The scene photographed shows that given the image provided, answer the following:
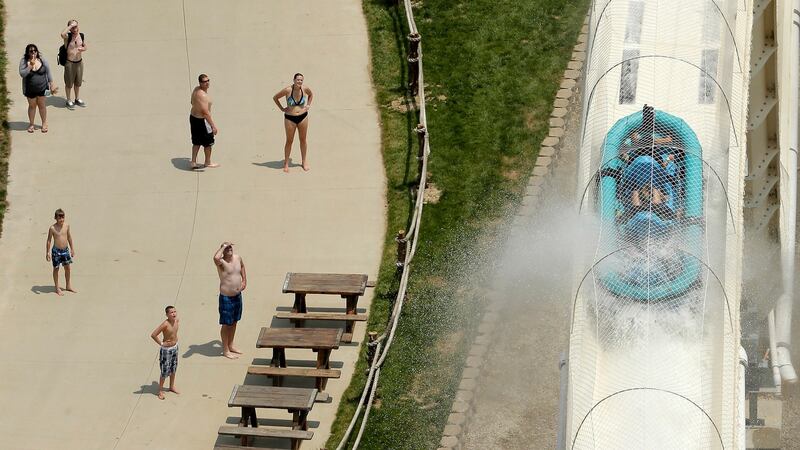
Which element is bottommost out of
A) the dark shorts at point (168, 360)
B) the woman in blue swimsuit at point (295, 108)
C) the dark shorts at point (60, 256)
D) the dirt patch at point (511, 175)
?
the dark shorts at point (168, 360)

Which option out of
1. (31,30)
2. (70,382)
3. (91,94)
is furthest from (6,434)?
(31,30)

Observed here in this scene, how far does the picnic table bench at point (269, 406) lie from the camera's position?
74.3ft

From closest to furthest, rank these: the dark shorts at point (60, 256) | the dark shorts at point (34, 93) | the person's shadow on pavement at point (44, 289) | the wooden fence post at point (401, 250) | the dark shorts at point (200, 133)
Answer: the wooden fence post at point (401, 250)
the dark shorts at point (60, 256)
the person's shadow on pavement at point (44, 289)
the dark shorts at point (200, 133)
the dark shorts at point (34, 93)

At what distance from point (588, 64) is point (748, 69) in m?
2.35

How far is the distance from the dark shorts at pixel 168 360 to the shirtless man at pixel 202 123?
15.5ft

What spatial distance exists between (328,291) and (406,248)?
4.23 feet

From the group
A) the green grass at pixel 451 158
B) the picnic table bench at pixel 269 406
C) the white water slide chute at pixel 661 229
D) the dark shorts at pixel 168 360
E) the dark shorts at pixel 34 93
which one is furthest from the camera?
the dark shorts at pixel 34 93

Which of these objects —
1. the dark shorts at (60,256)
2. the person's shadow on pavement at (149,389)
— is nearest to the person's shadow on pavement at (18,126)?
the dark shorts at (60,256)

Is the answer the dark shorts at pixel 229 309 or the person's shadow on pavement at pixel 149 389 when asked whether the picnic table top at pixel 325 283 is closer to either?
the dark shorts at pixel 229 309

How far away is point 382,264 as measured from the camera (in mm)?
25609

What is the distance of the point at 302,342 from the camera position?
77.8 feet

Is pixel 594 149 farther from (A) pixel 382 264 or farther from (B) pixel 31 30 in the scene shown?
(B) pixel 31 30

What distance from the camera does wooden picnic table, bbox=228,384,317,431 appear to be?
894 inches

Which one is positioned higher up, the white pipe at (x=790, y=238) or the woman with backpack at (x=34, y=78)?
the woman with backpack at (x=34, y=78)
